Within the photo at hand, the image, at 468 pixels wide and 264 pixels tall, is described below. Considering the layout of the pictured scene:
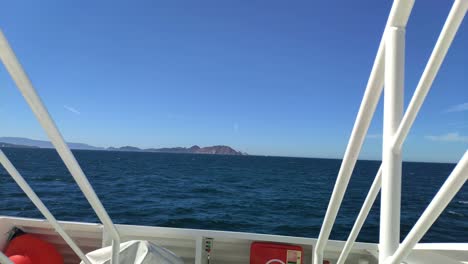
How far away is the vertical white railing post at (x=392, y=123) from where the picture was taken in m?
1.05

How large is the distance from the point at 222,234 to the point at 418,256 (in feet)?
5.56

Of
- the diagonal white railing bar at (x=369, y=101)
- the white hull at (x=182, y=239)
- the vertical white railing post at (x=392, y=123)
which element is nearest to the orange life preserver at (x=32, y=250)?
the white hull at (x=182, y=239)

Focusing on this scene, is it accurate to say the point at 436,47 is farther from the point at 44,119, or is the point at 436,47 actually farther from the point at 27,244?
the point at 27,244

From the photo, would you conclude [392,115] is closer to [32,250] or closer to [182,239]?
[182,239]

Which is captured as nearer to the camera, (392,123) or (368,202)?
(392,123)

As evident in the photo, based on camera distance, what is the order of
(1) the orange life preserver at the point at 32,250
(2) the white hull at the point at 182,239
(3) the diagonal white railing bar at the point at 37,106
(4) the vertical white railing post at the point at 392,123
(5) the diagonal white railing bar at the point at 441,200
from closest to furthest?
(5) the diagonal white railing bar at the point at 441,200, (3) the diagonal white railing bar at the point at 37,106, (4) the vertical white railing post at the point at 392,123, (1) the orange life preserver at the point at 32,250, (2) the white hull at the point at 182,239

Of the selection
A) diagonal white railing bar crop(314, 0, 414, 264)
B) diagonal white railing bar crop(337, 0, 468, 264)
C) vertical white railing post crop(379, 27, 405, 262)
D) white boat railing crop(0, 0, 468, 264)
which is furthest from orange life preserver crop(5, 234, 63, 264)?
diagonal white railing bar crop(337, 0, 468, 264)

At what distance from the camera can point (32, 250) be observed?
2799 mm

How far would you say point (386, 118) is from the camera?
1094 mm

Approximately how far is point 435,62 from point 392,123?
0.98 feet

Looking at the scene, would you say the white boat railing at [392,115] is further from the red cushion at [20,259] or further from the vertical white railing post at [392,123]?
the red cushion at [20,259]

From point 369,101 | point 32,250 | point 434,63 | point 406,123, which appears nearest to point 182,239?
point 32,250

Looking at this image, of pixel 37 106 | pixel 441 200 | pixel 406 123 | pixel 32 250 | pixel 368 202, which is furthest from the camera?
pixel 32 250

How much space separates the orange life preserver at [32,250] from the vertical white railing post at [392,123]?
290 centimetres
